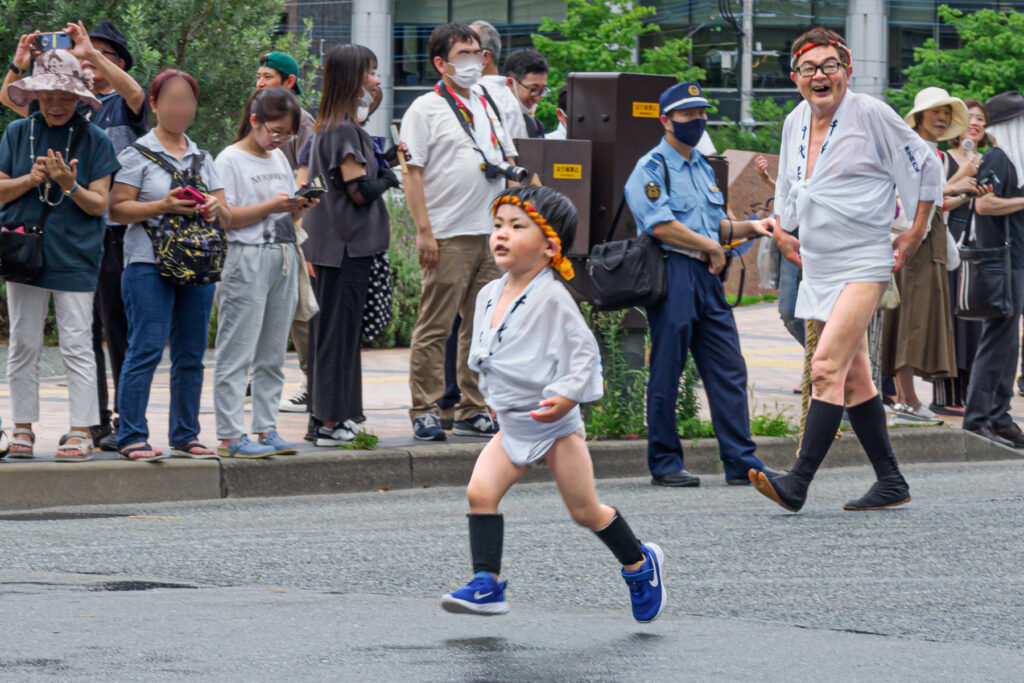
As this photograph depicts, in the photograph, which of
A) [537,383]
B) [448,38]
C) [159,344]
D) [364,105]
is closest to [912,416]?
[448,38]

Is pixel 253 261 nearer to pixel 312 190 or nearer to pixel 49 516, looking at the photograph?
pixel 312 190

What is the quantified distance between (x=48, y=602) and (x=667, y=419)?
387cm

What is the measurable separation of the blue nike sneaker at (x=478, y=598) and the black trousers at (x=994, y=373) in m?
5.98

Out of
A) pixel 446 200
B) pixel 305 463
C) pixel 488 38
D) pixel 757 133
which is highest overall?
pixel 757 133

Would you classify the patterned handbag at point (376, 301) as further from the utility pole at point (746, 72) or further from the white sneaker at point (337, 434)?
the utility pole at point (746, 72)

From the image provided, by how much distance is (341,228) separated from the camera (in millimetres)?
8664

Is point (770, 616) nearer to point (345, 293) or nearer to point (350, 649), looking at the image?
point (350, 649)

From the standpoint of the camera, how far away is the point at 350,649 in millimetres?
4555

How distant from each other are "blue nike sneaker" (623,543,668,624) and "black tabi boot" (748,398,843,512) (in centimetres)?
211

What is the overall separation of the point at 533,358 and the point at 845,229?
8.41 feet

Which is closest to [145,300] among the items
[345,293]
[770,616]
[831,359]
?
[345,293]

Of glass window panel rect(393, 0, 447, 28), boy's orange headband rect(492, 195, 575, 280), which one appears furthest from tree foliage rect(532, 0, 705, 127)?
boy's orange headband rect(492, 195, 575, 280)

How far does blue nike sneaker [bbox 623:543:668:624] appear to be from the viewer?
496cm

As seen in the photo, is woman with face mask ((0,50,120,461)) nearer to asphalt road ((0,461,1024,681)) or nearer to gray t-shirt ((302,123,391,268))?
asphalt road ((0,461,1024,681))
